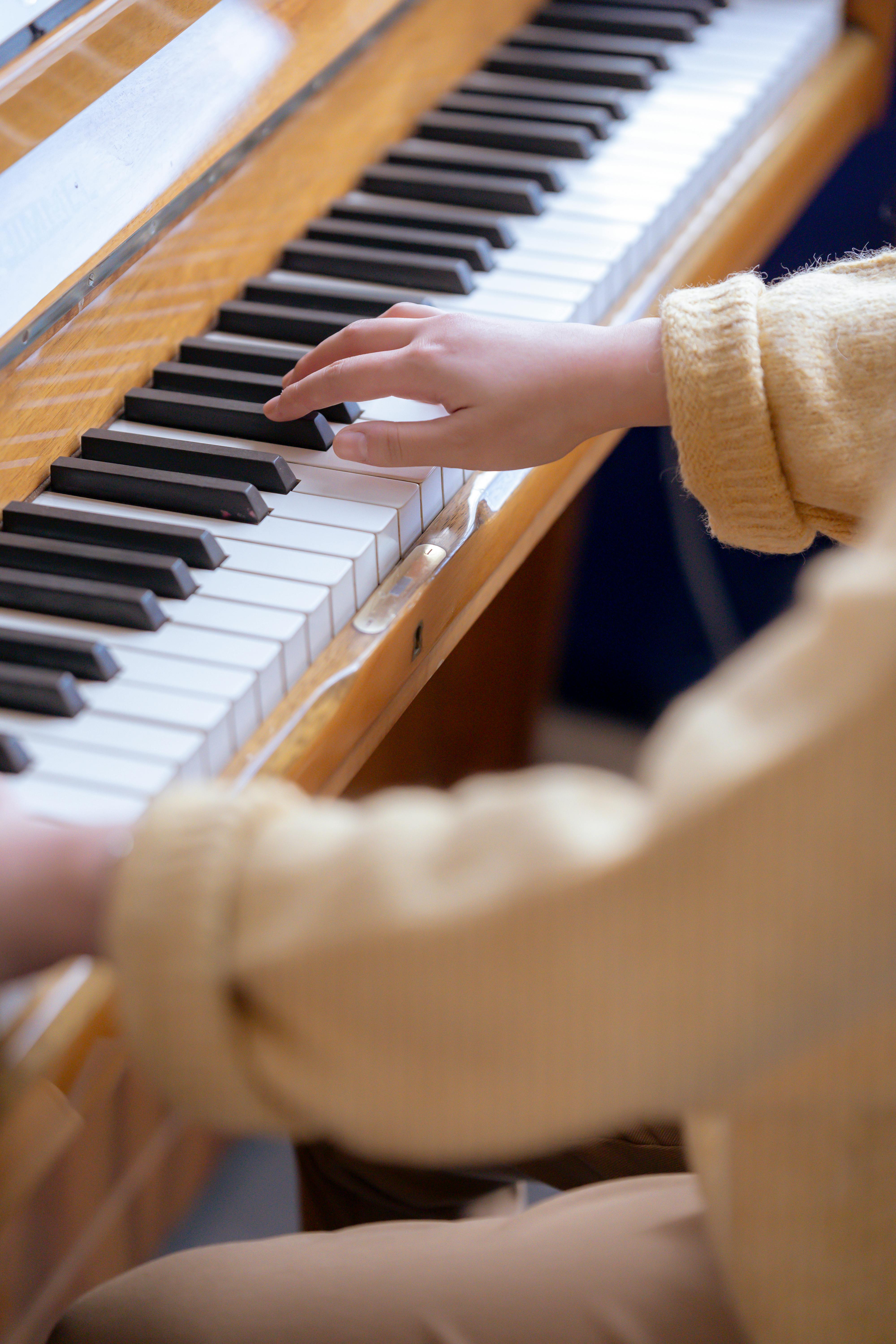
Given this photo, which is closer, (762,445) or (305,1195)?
(762,445)

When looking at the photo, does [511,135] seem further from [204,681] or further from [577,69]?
[204,681]

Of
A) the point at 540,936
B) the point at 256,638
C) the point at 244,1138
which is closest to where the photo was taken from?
the point at 540,936

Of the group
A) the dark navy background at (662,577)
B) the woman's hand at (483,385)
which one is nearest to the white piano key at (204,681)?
the woman's hand at (483,385)

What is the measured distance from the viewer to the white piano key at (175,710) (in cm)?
73

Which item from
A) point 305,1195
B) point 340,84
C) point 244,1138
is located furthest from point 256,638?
point 244,1138

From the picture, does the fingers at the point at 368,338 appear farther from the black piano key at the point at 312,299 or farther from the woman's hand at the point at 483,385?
the black piano key at the point at 312,299

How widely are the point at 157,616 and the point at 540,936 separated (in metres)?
0.42

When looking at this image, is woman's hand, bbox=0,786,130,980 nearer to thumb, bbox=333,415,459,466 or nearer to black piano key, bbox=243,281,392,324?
thumb, bbox=333,415,459,466

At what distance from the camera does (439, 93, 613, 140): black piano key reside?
1369mm

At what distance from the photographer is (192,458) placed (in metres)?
0.94

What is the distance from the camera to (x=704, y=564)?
7.03 feet

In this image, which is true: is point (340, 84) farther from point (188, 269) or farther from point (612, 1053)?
point (612, 1053)

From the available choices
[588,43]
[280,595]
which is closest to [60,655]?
[280,595]

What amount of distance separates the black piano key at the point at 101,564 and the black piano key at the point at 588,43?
951 millimetres
